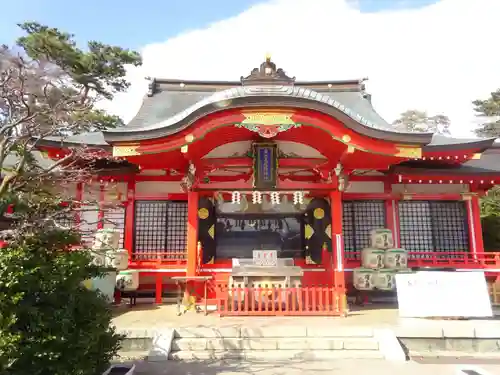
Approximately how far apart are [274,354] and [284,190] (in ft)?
16.7

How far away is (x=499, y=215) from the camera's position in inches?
647

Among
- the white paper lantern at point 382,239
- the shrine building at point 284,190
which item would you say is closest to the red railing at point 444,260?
the shrine building at point 284,190

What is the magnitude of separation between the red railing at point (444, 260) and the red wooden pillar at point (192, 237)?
16.0ft

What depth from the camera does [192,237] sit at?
429 inches

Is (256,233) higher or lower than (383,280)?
higher

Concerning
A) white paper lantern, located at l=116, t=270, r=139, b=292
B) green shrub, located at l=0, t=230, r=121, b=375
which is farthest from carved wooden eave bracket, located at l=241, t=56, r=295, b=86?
green shrub, located at l=0, t=230, r=121, b=375

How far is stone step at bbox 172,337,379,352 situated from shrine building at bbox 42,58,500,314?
2968 millimetres

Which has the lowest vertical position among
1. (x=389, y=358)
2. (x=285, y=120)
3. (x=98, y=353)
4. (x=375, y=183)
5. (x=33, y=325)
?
(x=389, y=358)

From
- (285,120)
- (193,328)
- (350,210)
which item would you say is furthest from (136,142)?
(350,210)

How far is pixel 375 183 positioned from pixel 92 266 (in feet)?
32.6

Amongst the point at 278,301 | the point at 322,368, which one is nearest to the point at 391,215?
the point at 278,301

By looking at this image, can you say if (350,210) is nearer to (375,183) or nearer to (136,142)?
(375,183)

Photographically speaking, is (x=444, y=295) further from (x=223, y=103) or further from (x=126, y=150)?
(x=126, y=150)

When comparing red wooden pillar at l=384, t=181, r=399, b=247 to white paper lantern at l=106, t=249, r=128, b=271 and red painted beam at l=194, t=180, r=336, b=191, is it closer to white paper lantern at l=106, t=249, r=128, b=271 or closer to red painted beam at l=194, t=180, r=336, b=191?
red painted beam at l=194, t=180, r=336, b=191
